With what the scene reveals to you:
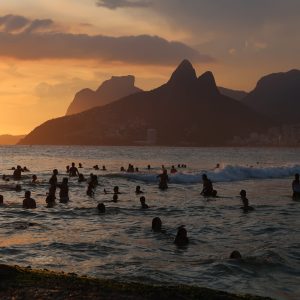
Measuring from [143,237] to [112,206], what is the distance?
10.3 metres

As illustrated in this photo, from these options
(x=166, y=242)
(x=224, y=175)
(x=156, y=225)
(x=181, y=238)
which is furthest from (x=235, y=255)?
(x=224, y=175)

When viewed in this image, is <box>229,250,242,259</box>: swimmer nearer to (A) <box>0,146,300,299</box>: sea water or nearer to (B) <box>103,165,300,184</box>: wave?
(A) <box>0,146,300,299</box>: sea water

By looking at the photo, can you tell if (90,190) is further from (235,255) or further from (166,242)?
(235,255)

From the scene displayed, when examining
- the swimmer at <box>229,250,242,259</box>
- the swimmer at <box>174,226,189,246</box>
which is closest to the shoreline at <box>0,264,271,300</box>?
the swimmer at <box>229,250,242,259</box>

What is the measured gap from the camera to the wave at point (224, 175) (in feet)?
181

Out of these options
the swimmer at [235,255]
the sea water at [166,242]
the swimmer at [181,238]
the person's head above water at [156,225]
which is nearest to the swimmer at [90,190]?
the sea water at [166,242]

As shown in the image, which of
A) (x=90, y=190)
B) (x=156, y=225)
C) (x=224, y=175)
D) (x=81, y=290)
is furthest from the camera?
(x=224, y=175)

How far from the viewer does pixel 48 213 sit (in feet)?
87.5

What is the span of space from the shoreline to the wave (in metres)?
43.1

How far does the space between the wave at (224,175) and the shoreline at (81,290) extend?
141 ft

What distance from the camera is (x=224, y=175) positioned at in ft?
200

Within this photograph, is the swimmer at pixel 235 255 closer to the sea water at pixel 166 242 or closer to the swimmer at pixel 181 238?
the sea water at pixel 166 242

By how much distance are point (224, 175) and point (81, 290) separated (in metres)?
52.0

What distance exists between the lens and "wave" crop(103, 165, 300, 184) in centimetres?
5506
